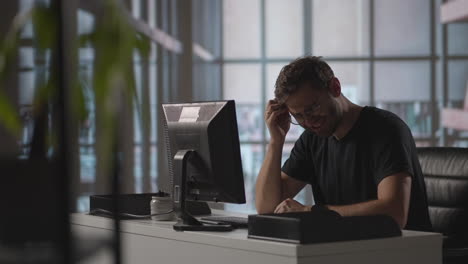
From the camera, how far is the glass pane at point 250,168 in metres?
6.75

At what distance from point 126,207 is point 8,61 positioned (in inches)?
91.8

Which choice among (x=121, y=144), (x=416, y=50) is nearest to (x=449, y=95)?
(x=416, y=50)

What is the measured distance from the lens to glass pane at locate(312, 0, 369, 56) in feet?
22.3

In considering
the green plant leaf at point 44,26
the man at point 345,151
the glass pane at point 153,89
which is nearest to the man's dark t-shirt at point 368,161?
the man at point 345,151

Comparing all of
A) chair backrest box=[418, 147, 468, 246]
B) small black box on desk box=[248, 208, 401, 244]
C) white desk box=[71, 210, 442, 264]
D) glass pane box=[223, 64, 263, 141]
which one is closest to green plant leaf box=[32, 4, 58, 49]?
white desk box=[71, 210, 442, 264]

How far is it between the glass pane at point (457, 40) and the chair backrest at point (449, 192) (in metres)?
3.96

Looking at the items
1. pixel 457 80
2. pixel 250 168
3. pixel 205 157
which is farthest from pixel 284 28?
pixel 205 157

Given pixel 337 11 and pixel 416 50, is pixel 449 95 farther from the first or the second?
pixel 337 11

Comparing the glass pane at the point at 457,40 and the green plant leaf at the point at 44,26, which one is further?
the glass pane at the point at 457,40

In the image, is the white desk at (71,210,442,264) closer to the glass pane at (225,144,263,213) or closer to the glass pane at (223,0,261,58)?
the glass pane at (225,144,263,213)

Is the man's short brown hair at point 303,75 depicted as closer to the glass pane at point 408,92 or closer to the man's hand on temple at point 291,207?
the man's hand on temple at point 291,207

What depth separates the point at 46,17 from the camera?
38 centimetres

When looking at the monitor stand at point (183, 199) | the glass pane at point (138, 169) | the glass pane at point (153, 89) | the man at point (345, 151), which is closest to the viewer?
the monitor stand at point (183, 199)

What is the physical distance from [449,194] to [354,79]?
413cm
